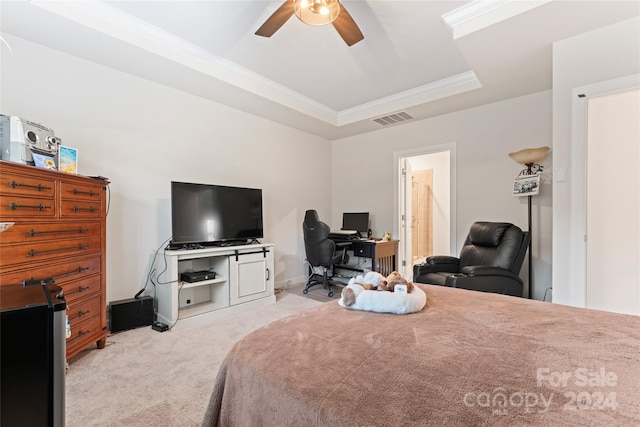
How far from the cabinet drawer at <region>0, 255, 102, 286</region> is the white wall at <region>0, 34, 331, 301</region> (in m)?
0.62

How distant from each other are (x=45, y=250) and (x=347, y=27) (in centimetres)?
258

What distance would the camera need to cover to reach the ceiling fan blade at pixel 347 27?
1.99m

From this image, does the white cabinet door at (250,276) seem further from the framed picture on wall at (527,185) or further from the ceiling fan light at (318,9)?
the framed picture on wall at (527,185)

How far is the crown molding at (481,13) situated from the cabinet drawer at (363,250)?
2.78 m

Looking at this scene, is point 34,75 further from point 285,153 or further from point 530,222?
point 530,222

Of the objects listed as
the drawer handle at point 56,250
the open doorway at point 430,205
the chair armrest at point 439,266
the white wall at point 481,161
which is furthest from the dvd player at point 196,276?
the open doorway at point 430,205

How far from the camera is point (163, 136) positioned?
330cm

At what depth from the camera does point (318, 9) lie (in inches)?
76.0

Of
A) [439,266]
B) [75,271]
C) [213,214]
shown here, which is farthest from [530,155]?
[75,271]

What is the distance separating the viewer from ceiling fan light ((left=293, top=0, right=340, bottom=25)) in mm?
1901

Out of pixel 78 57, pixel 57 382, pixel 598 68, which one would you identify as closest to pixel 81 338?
pixel 57 382

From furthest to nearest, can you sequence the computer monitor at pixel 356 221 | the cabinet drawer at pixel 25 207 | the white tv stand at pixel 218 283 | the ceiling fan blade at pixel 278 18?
the computer monitor at pixel 356 221 < the white tv stand at pixel 218 283 < the ceiling fan blade at pixel 278 18 < the cabinet drawer at pixel 25 207

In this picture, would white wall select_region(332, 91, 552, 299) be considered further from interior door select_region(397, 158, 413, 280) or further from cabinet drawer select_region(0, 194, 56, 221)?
cabinet drawer select_region(0, 194, 56, 221)

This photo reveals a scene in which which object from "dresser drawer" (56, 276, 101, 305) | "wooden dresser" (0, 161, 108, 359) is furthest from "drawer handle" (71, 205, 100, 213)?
"dresser drawer" (56, 276, 101, 305)
